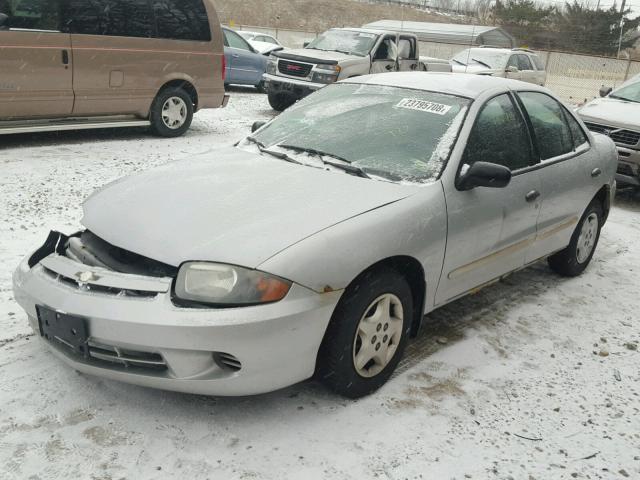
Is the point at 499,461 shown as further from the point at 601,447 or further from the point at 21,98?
the point at 21,98

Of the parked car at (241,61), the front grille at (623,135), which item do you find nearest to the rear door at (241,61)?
the parked car at (241,61)

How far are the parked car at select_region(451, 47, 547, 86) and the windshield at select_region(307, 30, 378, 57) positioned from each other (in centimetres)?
376

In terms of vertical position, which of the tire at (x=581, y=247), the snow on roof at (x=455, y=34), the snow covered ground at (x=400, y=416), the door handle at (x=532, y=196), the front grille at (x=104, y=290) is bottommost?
the snow covered ground at (x=400, y=416)

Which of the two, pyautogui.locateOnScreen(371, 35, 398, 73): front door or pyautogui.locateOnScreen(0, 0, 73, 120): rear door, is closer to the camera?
pyautogui.locateOnScreen(0, 0, 73, 120): rear door

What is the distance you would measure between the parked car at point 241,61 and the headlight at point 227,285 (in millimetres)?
12208

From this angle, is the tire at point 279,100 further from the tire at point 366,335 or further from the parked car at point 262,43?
the tire at point 366,335

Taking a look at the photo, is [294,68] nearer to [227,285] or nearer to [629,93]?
[629,93]

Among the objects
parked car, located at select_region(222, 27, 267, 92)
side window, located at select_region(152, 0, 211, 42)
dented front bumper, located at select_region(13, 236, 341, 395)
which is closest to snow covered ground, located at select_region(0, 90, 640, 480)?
dented front bumper, located at select_region(13, 236, 341, 395)

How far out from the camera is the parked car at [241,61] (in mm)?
14202

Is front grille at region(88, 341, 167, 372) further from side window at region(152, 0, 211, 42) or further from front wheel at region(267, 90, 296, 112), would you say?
front wheel at region(267, 90, 296, 112)

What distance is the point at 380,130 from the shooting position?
378 cm

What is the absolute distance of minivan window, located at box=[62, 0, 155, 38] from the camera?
7520 millimetres

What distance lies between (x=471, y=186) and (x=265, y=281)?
1.43 metres

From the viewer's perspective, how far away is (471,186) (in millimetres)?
3479
